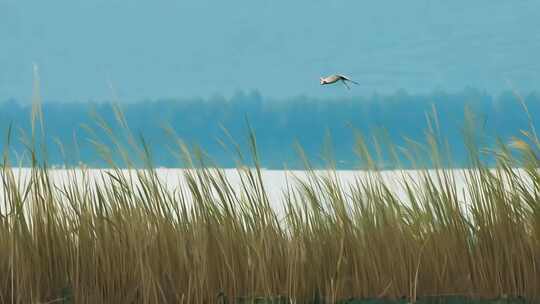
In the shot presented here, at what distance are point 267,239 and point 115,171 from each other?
61cm

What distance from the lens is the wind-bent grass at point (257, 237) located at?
3139 millimetres

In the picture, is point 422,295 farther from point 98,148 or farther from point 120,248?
point 98,148

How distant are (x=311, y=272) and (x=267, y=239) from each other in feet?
0.65

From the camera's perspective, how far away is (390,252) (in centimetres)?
324

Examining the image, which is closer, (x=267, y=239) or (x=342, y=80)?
(x=267, y=239)

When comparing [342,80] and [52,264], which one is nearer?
[52,264]

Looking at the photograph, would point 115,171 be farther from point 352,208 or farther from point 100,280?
point 352,208

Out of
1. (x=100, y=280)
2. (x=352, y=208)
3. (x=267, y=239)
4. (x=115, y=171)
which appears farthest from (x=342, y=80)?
(x=100, y=280)

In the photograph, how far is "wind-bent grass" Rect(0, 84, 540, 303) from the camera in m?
3.14

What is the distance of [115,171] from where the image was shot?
10.6ft

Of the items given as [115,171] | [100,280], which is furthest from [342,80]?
[100,280]

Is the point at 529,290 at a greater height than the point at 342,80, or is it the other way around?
the point at 342,80

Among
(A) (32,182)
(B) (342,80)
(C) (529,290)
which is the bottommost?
(C) (529,290)

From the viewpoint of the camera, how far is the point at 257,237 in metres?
3.22
